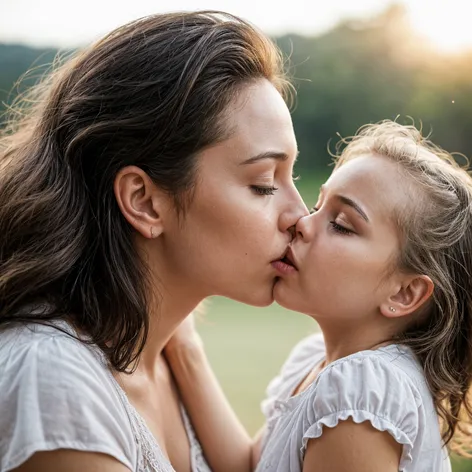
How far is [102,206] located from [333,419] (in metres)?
0.60

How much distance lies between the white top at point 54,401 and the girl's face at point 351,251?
47 centimetres

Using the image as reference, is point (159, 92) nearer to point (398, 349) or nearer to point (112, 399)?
point (112, 399)

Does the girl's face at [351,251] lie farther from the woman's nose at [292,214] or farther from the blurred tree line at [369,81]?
the blurred tree line at [369,81]

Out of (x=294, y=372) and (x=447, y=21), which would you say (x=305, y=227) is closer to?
(x=294, y=372)

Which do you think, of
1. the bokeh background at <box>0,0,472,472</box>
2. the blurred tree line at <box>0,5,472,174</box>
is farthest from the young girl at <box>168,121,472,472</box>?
the blurred tree line at <box>0,5,472,174</box>

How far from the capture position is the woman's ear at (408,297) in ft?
5.18

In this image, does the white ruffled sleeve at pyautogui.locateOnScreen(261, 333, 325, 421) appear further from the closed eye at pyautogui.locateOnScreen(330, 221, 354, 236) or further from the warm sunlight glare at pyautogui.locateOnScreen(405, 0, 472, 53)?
the warm sunlight glare at pyautogui.locateOnScreen(405, 0, 472, 53)

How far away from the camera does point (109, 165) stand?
58.8 inches

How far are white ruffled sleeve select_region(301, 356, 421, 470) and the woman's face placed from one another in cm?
28

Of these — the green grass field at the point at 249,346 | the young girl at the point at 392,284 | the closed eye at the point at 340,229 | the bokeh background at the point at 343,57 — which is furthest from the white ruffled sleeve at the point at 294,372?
the green grass field at the point at 249,346

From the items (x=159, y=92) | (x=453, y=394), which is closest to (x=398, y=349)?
(x=453, y=394)

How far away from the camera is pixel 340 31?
12.3ft

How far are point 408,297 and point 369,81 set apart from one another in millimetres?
2331

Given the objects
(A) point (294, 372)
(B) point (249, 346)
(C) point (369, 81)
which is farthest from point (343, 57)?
(A) point (294, 372)
